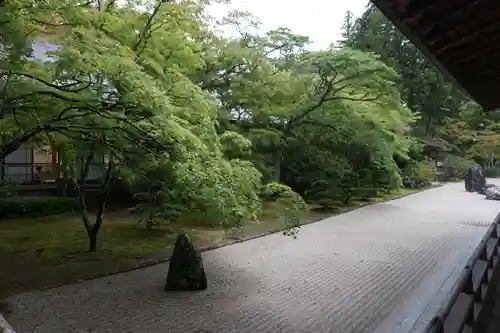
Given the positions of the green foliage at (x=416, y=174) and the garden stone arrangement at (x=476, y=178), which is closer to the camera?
the garden stone arrangement at (x=476, y=178)

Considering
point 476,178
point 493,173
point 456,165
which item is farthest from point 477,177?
point 493,173

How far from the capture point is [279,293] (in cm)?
658

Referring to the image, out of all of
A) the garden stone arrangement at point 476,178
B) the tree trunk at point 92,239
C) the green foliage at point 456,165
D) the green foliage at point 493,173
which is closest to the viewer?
the tree trunk at point 92,239

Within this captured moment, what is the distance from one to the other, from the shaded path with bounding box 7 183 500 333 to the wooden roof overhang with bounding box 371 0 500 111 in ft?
10.8

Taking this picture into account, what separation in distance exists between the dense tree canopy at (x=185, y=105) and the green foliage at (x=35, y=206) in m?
4.20

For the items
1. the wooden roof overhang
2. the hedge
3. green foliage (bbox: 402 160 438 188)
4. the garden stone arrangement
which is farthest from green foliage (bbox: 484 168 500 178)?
the wooden roof overhang

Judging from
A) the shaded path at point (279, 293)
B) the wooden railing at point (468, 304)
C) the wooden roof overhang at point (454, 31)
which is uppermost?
the wooden roof overhang at point (454, 31)

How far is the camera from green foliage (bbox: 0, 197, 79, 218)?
13.2m

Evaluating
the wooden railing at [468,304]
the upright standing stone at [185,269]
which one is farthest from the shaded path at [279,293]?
the wooden railing at [468,304]

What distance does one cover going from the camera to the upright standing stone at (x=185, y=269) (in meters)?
6.60

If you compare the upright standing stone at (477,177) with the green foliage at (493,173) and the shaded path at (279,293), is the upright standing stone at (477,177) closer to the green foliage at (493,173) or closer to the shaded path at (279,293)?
the green foliage at (493,173)

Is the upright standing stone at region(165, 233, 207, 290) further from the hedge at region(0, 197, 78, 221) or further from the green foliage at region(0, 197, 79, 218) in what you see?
the green foliage at region(0, 197, 79, 218)

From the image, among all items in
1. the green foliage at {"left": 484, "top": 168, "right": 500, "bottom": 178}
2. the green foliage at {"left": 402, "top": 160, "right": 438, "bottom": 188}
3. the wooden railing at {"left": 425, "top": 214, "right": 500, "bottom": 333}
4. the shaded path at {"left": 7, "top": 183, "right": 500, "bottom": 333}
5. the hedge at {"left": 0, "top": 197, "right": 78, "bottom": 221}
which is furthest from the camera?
the green foliage at {"left": 484, "top": 168, "right": 500, "bottom": 178}

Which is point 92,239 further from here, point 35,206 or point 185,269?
point 35,206
